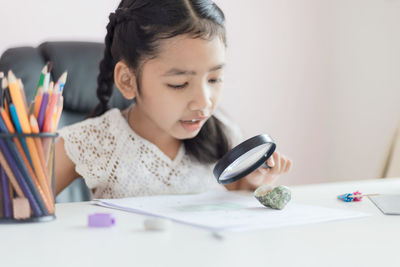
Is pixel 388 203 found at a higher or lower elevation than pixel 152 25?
lower

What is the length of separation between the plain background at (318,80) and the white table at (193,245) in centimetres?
140

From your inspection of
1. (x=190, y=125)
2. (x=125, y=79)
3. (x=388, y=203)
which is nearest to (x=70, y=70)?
(x=125, y=79)

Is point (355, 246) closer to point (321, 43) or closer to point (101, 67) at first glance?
point (101, 67)

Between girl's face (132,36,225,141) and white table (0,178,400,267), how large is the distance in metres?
0.33

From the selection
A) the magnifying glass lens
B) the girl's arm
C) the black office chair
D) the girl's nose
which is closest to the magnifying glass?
the magnifying glass lens

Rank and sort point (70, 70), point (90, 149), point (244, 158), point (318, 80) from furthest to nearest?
point (318, 80)
point (70, 70)
point (90, 149)
point (244, 158)

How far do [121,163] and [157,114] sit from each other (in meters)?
0.14

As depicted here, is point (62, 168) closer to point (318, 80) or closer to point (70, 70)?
point (70, 70)

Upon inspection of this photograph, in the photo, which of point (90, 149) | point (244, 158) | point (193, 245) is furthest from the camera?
point (90, 149)

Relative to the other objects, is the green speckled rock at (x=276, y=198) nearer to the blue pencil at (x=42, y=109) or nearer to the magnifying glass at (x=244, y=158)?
the magnifying glass at (x=244, y=158)

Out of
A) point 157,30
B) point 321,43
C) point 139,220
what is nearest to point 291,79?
point 321,43

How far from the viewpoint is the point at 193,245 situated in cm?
48

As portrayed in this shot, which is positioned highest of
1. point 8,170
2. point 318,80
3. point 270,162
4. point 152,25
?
point 152,25

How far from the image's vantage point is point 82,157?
0.99 m
